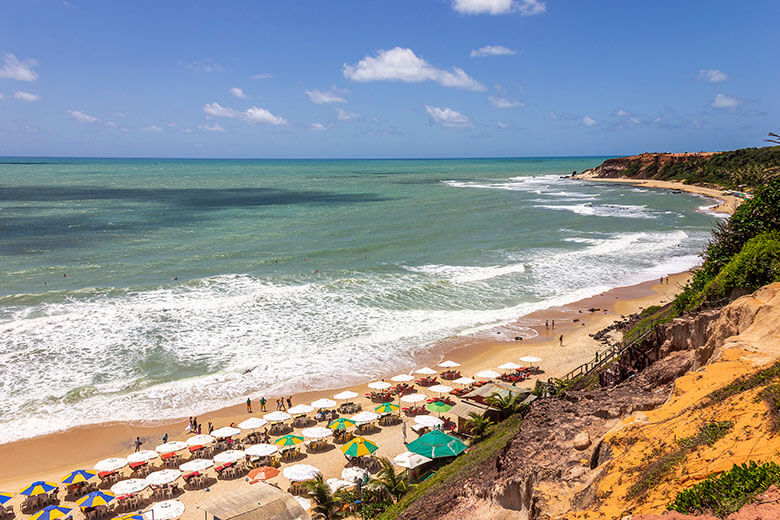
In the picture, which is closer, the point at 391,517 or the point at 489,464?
the point at 489,464

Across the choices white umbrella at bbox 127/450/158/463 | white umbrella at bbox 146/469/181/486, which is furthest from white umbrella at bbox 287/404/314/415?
white umbrella at bbox 127/450/158/463

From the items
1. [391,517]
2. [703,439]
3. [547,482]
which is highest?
[703,439]

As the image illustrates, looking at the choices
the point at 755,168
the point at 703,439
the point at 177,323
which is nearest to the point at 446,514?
the point at 703,439

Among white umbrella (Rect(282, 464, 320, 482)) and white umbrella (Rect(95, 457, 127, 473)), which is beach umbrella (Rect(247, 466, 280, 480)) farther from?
white umbrella (Rect(95, 457, 127, 473))

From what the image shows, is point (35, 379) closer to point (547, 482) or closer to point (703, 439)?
point (547, 482)

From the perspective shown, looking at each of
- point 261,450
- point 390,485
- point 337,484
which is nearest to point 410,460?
point 390,485

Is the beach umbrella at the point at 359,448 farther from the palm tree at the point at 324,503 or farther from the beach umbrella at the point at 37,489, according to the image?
the beach umbrella at the point at 37,489
